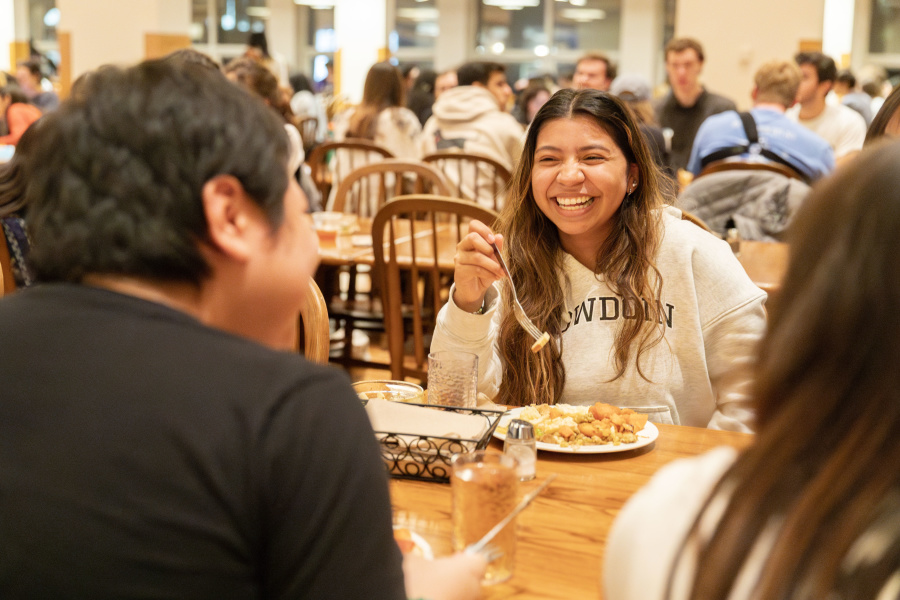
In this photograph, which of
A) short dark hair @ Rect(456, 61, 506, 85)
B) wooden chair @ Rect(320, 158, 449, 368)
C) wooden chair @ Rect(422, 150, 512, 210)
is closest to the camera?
wooden chair @ Rect(320, 158, 449, 368)

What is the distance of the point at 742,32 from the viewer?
Answer: 7.70 m

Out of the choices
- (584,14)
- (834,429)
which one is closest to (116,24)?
(584,14)

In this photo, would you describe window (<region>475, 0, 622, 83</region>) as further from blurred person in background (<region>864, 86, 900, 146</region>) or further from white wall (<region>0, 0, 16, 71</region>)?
blurred person in background (<region>864, 86, 900, 146</region>)

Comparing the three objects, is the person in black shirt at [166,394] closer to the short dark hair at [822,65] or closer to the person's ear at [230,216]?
the person's ear at [230,216]

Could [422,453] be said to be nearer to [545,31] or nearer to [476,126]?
[476,126]

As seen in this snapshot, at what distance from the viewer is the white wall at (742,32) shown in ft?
24.9

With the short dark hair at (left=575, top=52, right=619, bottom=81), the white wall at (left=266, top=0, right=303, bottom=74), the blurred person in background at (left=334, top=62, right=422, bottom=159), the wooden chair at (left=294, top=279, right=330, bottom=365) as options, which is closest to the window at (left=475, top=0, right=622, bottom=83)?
the white wall at (left=266, top=0, right=303, bottom=74)

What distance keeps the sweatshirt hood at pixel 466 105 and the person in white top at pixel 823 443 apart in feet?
15.1

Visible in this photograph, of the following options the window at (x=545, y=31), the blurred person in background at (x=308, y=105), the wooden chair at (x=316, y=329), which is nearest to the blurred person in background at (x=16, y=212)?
the wooden chair at (x=316, y=329)

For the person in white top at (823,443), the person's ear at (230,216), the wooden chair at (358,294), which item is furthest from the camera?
the wooden chair at (358,294)

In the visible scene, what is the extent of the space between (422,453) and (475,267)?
0.48 metres

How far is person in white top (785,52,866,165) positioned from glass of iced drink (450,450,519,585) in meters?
5.51

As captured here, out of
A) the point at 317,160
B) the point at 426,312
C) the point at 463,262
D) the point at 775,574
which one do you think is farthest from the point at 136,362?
the point at 317,160

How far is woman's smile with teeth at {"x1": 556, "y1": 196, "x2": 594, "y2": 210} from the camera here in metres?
1.83
